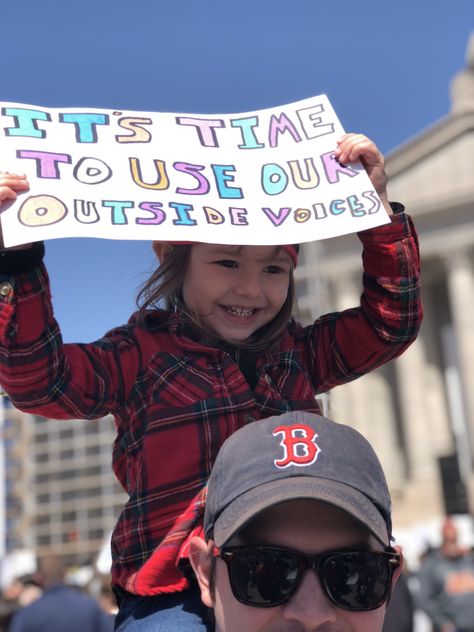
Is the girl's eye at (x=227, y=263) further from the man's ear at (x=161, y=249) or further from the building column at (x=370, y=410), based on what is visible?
the building column at (x=370, y=410)

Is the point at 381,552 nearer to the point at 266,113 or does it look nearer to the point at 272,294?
the point at 272,294

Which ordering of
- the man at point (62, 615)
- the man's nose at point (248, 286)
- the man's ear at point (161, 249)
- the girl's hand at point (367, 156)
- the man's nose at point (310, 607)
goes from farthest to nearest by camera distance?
1. the man at point (62, 615)
2. the man's ear at point (161, 249)
3. the girl's hand at point (367, 156)
4. the man's nose at point (248, 286)
5. the man's nose at point (310, 607)

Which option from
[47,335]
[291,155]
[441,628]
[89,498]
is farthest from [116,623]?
[89,498]

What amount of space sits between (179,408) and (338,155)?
960 mm

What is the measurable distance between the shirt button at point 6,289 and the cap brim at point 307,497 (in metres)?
1.09

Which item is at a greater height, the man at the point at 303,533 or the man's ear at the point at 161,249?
the man's ear at the point at 161,249

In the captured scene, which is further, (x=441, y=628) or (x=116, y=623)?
(x=441, y=628)

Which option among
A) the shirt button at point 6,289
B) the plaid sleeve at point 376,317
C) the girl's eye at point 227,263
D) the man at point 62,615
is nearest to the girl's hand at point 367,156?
the plaid sleeve at point 376,317

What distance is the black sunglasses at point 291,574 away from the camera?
6.72ft

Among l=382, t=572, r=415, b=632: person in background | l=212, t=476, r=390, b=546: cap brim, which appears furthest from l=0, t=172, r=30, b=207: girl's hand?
l=382, t=572, r=415, b=632: person in background

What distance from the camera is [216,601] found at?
2.21m

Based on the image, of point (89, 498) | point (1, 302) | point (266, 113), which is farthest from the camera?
point (89, 498)

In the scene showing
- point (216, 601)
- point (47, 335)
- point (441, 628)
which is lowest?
point (441, 628)

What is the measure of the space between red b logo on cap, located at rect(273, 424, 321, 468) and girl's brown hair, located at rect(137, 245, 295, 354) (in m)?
1.07
